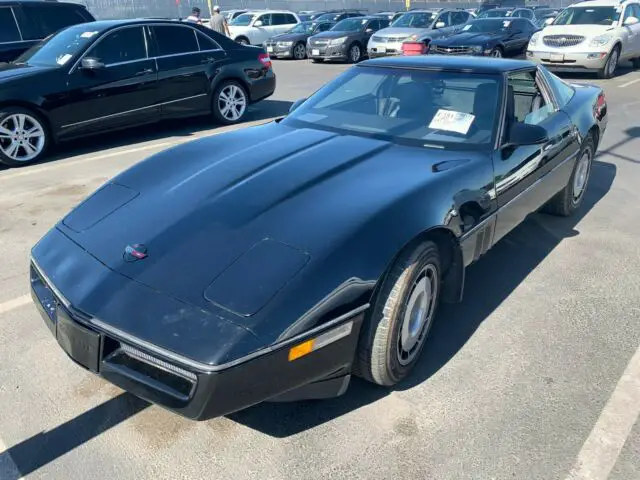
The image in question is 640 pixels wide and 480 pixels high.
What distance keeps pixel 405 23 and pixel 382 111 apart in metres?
14.9

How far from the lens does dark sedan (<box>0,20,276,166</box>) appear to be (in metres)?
6.43

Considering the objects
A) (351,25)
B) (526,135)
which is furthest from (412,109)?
(351,25)

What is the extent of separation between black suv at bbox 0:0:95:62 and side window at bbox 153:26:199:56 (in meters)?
2.59

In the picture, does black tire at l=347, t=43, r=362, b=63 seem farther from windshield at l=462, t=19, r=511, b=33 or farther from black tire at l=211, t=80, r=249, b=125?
black tire at l=211, t=80, r=249, b=125

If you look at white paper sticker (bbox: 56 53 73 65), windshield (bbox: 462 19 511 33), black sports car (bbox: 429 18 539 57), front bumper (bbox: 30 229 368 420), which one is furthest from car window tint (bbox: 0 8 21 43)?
windshield (bbox: 462 19 511 33)

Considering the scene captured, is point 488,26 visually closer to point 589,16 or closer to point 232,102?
point 589,16

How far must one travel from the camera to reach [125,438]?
2381 millimetres

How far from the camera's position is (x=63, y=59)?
22.1 feet

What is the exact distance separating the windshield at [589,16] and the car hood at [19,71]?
37.9ft

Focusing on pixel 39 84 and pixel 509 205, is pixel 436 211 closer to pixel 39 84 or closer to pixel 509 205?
pixel 509 205

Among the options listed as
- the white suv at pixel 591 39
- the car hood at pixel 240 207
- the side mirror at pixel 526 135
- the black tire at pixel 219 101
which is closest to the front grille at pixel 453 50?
the white suv at pixel 591 39

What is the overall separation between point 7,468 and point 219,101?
6666mm

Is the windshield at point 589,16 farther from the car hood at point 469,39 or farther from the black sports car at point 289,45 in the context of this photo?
the black sports car at point 289,45

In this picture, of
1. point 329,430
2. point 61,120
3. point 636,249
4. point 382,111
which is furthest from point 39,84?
point 636,249
